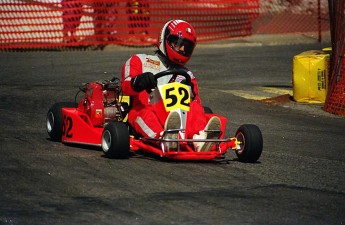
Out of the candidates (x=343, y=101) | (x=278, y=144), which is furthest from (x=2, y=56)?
(x=278, y=144)

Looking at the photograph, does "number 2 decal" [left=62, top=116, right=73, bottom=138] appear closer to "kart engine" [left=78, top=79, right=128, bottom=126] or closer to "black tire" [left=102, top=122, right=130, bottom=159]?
"kart engine" [left=78, top=79, right=128, bottom=126]

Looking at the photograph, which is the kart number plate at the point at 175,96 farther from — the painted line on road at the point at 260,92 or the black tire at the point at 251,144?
the painted line on road at the point at 260,92

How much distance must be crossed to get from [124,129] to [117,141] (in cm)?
14

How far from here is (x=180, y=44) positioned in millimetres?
9789

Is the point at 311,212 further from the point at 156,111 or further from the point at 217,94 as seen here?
the point at 217,94

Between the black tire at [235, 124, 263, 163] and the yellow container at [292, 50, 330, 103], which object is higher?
the black tire at [235, 124, 263, 163]

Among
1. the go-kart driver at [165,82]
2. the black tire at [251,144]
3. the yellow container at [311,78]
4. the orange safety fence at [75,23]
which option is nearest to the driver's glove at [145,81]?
the go-kart driver at [165,82]

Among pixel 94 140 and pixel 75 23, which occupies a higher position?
pixel 94 140

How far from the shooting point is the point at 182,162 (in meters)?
9.09

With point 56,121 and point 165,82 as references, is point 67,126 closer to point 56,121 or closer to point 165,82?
point 56,121

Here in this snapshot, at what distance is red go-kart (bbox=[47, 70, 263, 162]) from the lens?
352 inches

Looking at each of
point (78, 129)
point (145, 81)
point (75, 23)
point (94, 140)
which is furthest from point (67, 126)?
point (75, 23)

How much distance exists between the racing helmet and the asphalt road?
→ 1.08 meters

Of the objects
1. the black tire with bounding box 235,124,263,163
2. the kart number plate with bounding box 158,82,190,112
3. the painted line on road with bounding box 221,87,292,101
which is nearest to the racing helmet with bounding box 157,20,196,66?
the kart number plate with bounding box 158,82,190,112
